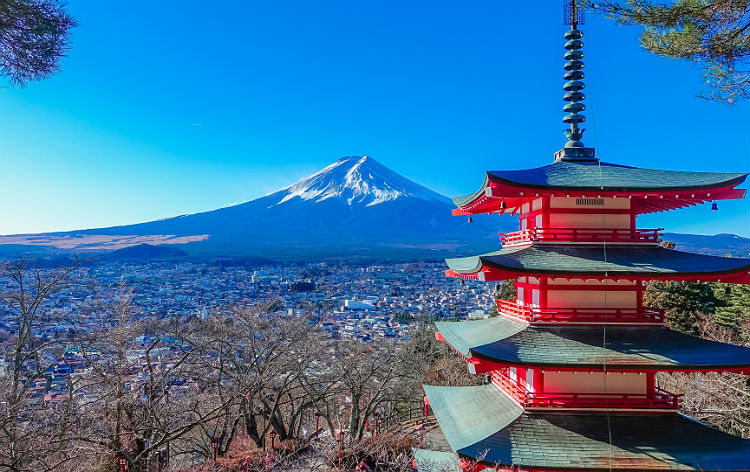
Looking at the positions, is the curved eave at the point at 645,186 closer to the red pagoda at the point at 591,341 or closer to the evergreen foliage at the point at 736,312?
the red pagoda at the point at 591,341

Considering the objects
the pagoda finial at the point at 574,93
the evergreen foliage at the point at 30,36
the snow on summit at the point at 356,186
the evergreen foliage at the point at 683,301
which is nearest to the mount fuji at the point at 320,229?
the snow on summit at the point at 356,186

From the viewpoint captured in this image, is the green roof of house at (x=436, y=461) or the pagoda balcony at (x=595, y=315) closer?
the pagoda balcony at (x=595, y=315)

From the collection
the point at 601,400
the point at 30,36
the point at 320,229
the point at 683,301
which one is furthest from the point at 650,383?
the point at 320,229

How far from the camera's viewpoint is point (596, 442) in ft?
22.4

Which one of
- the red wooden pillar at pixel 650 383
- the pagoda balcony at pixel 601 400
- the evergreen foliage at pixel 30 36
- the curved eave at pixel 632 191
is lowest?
the pagoda balcony at pixel 601 400

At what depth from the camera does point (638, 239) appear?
306 inches

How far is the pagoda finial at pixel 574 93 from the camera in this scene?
868 cm

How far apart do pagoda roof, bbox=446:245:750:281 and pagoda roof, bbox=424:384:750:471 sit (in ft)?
7.22

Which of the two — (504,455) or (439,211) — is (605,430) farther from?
(439,211)

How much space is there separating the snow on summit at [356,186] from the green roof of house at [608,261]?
12234cm

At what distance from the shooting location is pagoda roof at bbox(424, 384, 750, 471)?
21.0ft

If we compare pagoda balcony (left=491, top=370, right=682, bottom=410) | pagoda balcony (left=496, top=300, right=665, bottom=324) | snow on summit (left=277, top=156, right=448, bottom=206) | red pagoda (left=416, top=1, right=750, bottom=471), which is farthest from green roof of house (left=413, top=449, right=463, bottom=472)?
snow on summit (left=277, top=156, right=448, bottom=206)

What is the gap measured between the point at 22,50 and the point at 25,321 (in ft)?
26.6

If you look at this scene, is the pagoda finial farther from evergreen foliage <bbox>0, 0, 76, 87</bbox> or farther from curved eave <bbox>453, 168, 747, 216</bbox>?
evergreen foliage <bbox>0, 0, 76, 87</bbox>
